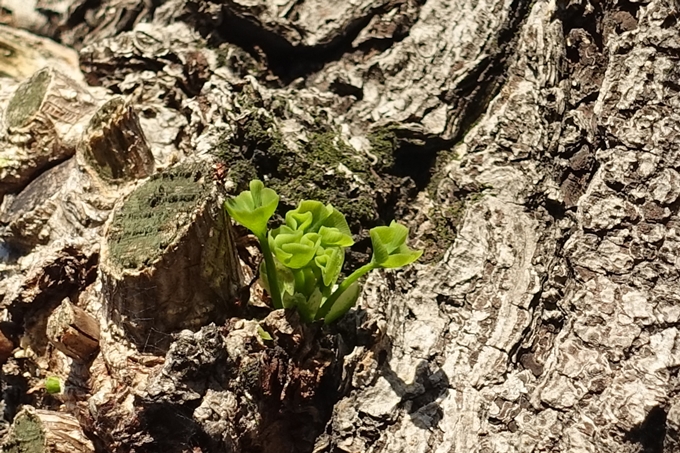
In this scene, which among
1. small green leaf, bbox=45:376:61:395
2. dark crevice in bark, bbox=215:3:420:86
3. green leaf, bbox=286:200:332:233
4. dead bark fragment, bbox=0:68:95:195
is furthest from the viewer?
dark crevice in bark, bbox=215:3:420:86

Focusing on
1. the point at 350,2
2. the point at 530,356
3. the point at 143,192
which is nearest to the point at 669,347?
the point at 530,356

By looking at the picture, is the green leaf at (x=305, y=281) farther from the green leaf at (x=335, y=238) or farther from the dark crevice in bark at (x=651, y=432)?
the dark crevice in bark at (x=651, y=432)

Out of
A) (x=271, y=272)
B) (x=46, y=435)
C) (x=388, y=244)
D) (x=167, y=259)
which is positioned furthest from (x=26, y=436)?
(x=388, y=244)

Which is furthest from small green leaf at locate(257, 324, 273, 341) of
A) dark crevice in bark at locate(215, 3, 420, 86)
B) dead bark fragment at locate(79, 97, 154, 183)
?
dark crevice in bark at locate(215, 3, 420, 86)

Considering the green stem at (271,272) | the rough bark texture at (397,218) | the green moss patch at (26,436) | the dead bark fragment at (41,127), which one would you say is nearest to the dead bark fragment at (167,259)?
the rough bark texture at (397,218)

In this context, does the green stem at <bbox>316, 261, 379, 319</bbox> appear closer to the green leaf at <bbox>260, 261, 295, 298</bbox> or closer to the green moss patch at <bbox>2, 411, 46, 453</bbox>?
the green leaf at <bbox>260, 261, 295, 298</bbox>

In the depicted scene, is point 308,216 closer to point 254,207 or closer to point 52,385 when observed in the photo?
point 254,207
